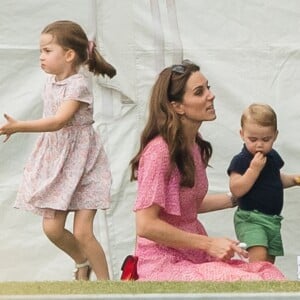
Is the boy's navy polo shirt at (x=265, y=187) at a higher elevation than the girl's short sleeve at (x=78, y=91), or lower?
lower

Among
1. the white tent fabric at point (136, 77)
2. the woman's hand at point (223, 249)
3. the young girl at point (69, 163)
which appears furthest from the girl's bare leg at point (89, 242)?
the woman's hand at point (223, 249)

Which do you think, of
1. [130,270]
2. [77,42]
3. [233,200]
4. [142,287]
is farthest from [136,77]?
[142,287]

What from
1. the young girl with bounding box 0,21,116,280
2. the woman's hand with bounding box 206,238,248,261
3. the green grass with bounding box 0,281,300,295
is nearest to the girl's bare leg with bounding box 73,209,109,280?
the young girl with bounding box 0,21,116,280

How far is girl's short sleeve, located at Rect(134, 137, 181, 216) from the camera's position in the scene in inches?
233

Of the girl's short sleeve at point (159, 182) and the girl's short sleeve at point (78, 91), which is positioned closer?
the girl's short sleeve at point (159, 182)

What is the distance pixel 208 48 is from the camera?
7195 mm

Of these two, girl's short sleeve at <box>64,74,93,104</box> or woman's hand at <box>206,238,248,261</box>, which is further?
girl's short sleeve at <box>64,74,93,104</box>

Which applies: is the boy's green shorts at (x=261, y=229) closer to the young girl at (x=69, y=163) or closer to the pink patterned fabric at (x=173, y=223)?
the pink patterned fabric at (x=173, y=223)

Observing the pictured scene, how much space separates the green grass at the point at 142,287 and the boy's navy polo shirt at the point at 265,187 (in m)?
1.35

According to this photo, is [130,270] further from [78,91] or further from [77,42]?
[77,42]

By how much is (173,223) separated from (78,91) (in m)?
0.86

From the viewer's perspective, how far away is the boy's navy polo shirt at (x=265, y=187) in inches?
259

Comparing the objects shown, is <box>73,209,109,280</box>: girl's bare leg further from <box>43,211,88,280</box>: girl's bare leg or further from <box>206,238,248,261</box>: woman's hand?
<box>206,238,248,261</box>: woman's hand

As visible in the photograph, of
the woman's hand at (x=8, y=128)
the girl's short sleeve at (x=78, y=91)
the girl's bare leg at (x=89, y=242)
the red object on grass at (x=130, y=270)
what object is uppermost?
the girl's short sleeve at (x=78, y=91)
